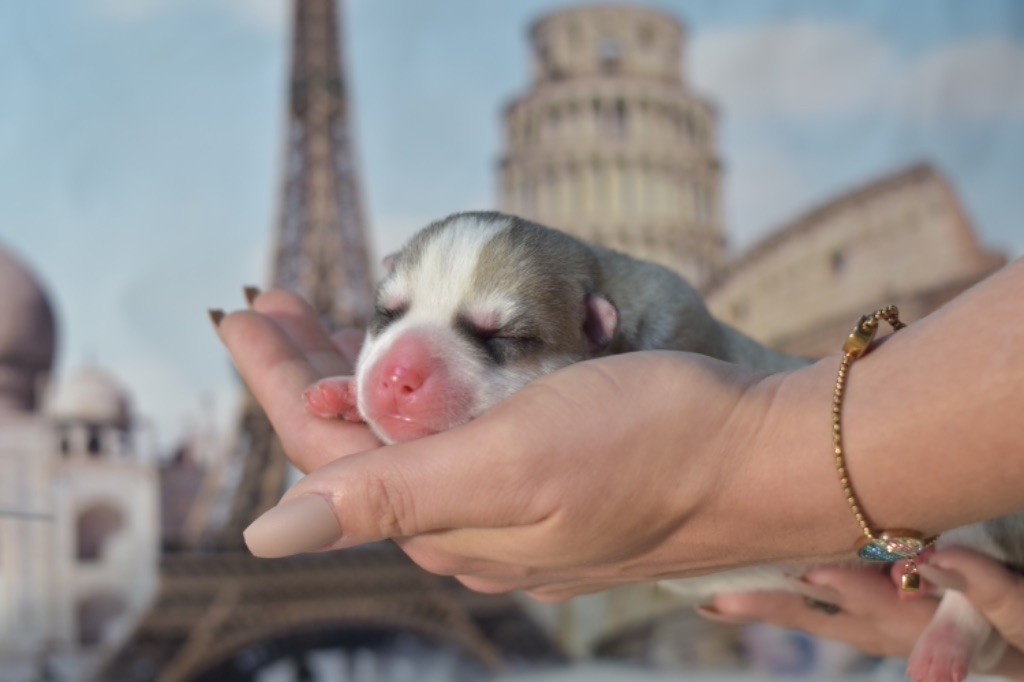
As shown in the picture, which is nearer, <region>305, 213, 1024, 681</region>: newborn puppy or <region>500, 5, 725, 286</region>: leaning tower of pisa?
<region>305, 213, 1024, 681</region>: newborn puppy

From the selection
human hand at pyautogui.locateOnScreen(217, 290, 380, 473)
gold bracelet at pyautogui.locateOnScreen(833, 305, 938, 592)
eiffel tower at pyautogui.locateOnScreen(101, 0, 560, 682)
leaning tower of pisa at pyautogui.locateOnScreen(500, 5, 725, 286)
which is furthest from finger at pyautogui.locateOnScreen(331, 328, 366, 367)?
leaning tower of pisa at pyautogui.locateOnScreen(500, 5, 725, 286)

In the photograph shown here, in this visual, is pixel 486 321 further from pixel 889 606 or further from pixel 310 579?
pixel 310 579

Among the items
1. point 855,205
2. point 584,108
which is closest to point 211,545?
point 855,205

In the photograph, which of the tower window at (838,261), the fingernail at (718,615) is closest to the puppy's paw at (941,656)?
the fingernail at (718,615)

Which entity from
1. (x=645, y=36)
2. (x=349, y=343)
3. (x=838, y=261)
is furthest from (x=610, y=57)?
(x=349, y=343)

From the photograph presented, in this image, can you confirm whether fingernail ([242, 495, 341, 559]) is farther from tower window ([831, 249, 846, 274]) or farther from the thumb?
tower window ([831, 249, 846, 274])

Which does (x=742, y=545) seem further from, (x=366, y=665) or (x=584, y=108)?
(x=584, y=108)

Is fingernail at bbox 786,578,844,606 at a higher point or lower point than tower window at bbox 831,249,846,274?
lower
